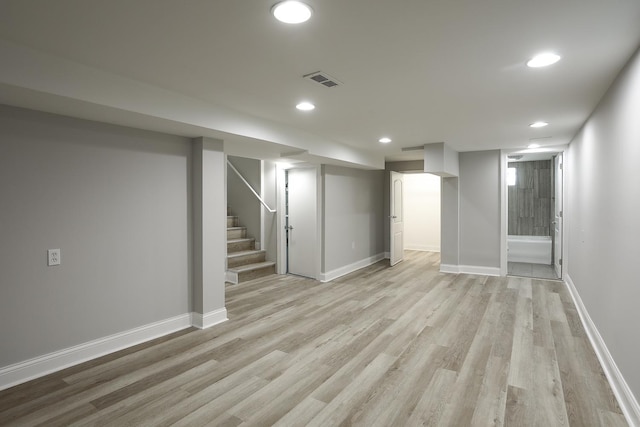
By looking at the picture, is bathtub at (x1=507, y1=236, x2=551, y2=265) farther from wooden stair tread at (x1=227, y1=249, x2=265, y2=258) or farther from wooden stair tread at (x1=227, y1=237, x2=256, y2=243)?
wooden stair tread at (x1=227, y1=237, x2=256, y2=243)

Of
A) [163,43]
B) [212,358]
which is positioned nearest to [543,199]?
[212,358]

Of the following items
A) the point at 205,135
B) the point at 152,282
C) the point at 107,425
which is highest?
the point at 205,135

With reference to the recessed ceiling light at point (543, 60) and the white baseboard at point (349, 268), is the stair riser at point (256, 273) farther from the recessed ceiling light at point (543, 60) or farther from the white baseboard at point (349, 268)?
the recessed ceiling light at point (543, 60)

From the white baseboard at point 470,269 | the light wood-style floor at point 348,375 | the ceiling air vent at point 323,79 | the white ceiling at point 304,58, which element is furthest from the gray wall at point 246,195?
the ceiling air vent at point 323,79

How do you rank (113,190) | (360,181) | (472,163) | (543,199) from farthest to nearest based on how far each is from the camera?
(543,199) < (360,181) < (472,163) < (113,190)

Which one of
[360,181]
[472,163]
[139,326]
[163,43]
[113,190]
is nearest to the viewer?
[163,43]

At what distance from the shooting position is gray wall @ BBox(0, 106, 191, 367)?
255 centimetres

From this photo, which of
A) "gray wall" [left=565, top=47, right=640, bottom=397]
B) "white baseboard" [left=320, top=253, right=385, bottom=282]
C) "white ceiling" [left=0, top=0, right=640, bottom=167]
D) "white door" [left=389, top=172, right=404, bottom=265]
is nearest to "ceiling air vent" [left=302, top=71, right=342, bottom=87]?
"white ceiling" [left=0, top=0, right=640, bottom=167]

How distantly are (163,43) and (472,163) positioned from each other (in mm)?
5565

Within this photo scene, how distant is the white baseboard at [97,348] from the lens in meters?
2.56

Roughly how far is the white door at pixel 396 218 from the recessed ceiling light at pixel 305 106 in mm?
3949

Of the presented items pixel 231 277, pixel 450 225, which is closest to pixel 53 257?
pixel 231 277

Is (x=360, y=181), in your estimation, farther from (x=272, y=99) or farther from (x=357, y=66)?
(x=357, y=66)

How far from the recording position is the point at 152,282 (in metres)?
3.42
